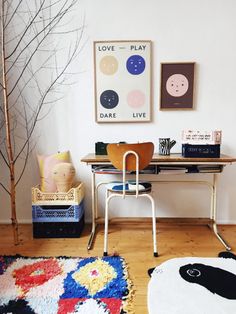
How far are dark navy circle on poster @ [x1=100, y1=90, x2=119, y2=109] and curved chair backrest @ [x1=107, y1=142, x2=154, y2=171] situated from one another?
72 cm

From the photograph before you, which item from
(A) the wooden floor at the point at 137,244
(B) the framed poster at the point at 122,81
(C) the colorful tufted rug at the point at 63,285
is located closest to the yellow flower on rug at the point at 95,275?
(C) the colorful tufted rug at the point at 63,285

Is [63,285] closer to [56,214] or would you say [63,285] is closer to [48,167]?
[56,214]

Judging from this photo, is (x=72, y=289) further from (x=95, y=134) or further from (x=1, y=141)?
(x=1, y=141)

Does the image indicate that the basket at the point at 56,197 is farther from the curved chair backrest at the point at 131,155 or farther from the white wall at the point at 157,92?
the curved chair backrest at the point at 131,155

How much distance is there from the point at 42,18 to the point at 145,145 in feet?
5.35

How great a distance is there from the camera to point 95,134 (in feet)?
8.31

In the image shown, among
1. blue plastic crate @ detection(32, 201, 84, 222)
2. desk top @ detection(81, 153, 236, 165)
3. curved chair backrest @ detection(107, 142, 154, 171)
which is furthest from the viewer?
blue plastic crate @ detection(32, 201, 84, 222)

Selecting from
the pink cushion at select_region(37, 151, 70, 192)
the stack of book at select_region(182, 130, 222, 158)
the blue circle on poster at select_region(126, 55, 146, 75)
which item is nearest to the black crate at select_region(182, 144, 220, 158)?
the stack of book at select_region(182, 130, 222, 158)

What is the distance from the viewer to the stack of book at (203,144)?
2.10m

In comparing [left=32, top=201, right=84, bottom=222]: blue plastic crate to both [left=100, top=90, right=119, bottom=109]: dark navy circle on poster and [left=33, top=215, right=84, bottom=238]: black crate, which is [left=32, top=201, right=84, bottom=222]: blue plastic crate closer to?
[left=33, top=215, right=84, bottom=238]: black crate

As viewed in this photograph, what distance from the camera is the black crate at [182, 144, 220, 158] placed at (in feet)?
6.88

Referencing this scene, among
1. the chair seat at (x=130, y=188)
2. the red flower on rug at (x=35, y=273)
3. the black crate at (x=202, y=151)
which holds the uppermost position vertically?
the black crate at (x=202, y=151)

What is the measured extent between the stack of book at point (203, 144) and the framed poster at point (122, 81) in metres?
0.52

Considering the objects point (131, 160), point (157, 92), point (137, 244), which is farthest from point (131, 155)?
point (157, 92)
